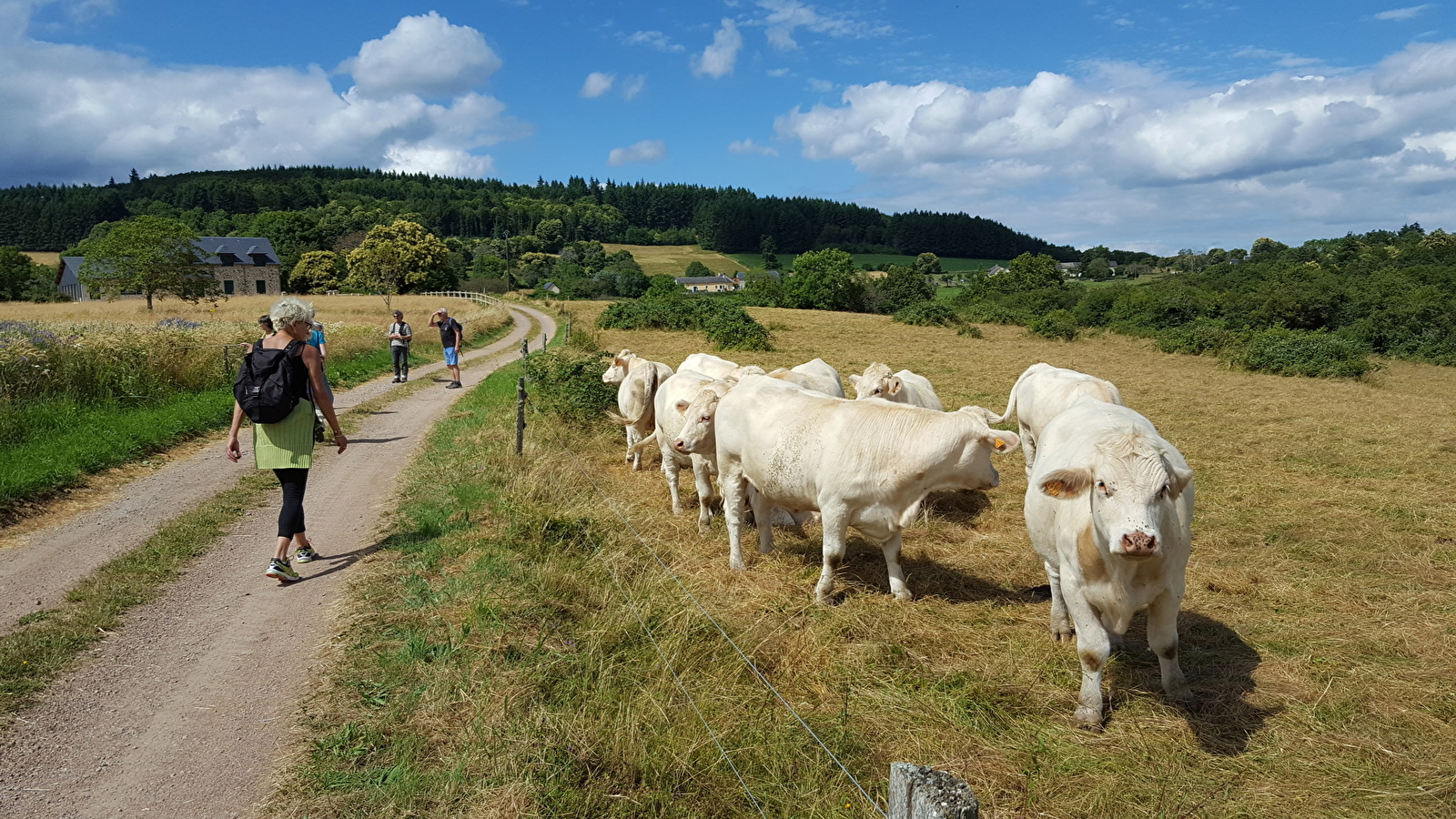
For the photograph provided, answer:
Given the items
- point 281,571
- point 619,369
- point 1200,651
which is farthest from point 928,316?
point 281,571

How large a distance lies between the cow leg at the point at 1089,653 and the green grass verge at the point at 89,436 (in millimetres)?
10497

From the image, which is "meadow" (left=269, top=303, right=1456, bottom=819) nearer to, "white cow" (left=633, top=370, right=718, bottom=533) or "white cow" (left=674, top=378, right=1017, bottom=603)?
"white cow" (left=633, top=370, right=718, bottom=533)

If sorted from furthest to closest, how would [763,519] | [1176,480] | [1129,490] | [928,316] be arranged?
[928,316] < [763,519] < [1176,480] < [1129,490]

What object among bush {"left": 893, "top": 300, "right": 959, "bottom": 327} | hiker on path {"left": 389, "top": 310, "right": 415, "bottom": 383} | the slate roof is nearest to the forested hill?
the slate roof

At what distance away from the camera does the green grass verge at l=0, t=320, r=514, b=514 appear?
9141 millimetres

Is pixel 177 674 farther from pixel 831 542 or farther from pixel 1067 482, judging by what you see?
pixel 1067 482

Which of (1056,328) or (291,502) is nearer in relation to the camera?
(291,502)

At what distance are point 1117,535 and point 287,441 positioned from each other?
262 inches

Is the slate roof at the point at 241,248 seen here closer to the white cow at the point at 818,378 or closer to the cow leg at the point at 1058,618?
the white cow at the point at 818,378

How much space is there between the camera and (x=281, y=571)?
6879 mm

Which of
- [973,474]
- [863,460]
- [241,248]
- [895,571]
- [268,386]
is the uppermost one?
[241,248]

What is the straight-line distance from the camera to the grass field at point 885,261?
435 feet

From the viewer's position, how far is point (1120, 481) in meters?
4.44

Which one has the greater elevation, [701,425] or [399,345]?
[399,345]
